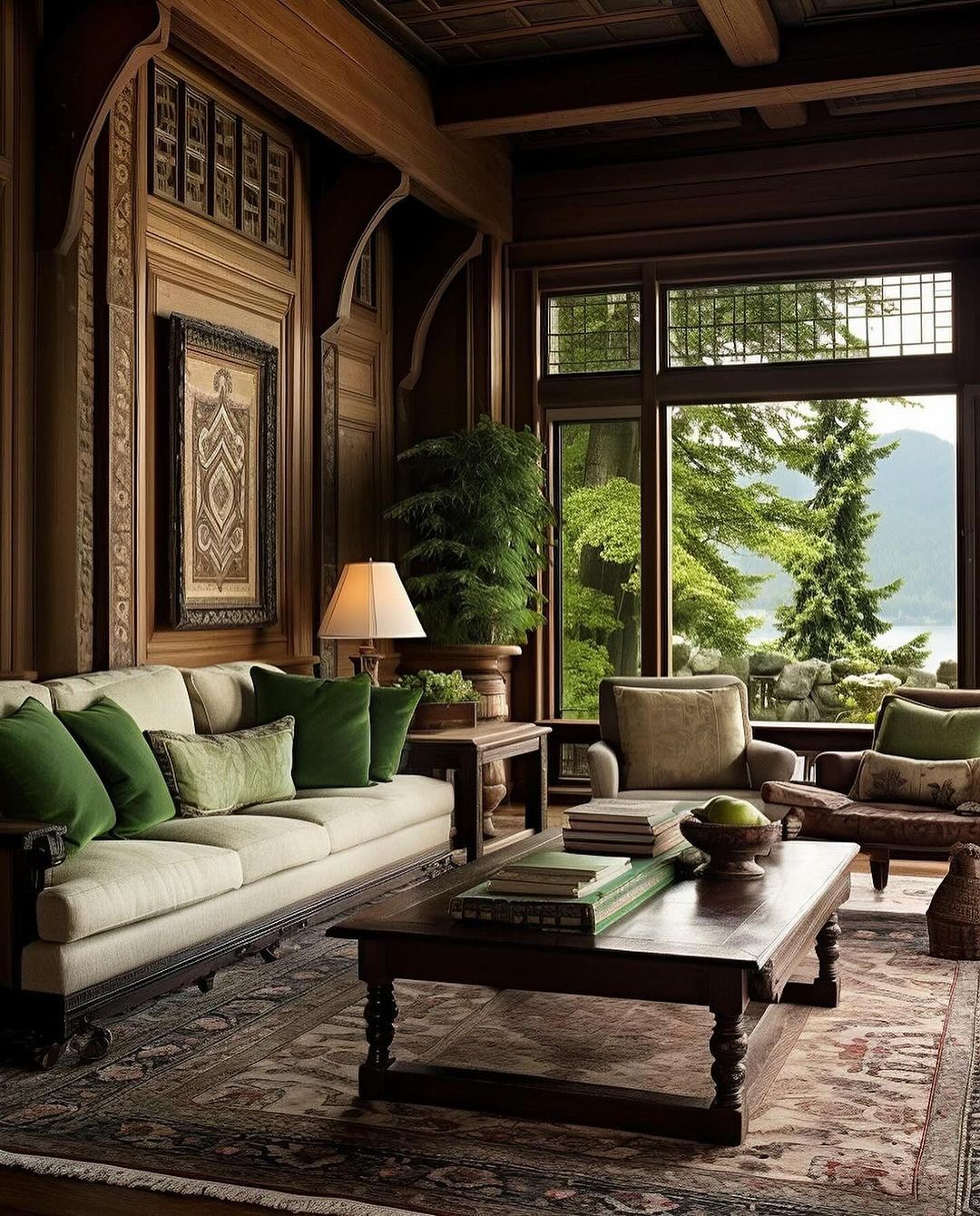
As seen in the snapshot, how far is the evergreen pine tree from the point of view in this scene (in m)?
9.02

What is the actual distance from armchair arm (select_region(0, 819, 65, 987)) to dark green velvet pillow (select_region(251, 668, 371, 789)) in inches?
66.6

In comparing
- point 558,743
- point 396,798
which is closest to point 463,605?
point 558,743

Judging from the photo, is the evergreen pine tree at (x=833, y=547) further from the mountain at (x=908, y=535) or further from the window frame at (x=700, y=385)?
the window frame at (x=700, y=385)

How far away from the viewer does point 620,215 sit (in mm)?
7227

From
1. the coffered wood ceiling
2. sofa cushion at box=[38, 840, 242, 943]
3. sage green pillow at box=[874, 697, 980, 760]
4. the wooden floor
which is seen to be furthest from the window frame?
the wooden floor

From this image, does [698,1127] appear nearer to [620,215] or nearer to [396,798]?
[396,798]

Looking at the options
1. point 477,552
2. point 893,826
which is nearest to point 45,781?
point 893,826

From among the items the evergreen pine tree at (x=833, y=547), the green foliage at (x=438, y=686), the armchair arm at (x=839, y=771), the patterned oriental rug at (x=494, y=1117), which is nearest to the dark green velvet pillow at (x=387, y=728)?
the green foliage at (x=438, y=686)

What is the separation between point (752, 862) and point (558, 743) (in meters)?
3.91

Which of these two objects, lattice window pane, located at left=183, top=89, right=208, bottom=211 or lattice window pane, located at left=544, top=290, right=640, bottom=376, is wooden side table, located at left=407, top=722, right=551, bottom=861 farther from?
lattice window pane, located at left=544, top=290, right=640, bottom=376

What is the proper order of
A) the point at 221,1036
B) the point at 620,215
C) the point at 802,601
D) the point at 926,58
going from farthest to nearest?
the point at 802,601 → the point at 620,215 → the point at 926,58 → the point at 221,1036

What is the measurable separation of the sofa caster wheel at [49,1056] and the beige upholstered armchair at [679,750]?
2.59 m

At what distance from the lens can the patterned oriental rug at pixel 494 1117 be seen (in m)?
2.46

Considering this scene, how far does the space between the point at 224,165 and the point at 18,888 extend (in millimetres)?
3420
